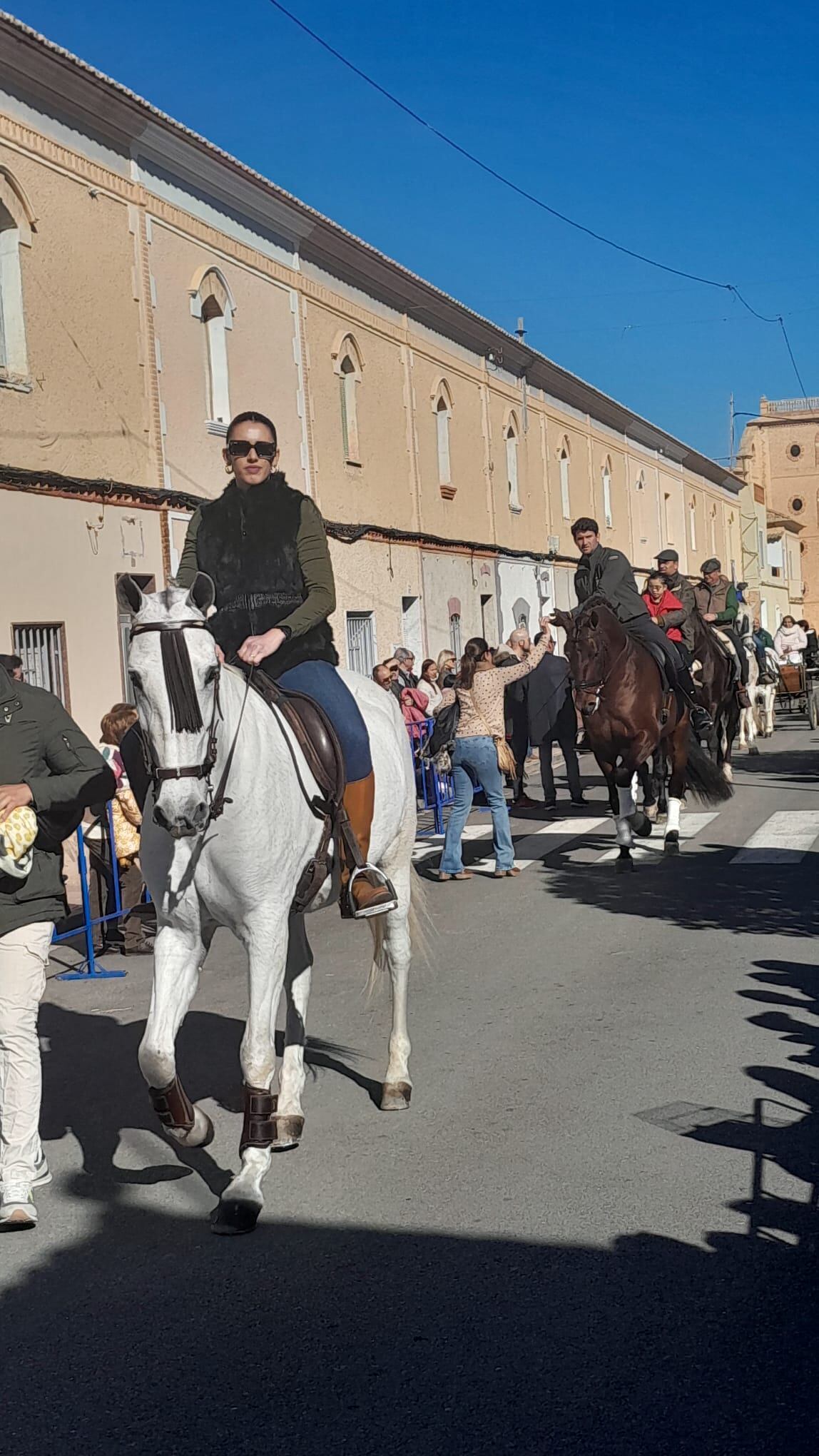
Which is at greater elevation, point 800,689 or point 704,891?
point 800,689

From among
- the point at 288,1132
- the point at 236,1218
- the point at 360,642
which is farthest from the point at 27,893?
the point at 360,642

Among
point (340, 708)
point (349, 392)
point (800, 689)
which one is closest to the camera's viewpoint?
point (340, 708)

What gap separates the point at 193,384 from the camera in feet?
64.7

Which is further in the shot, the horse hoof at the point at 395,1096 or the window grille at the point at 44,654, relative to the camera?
the window grille at the point at 44,654

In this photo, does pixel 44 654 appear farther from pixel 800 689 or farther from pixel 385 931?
pixel 800 689

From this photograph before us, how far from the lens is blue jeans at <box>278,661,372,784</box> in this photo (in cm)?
599

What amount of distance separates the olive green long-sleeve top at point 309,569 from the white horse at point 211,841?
1.33 ft

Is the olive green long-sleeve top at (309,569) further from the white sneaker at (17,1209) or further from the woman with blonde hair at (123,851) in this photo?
the woman with blonde hair at (123,851)

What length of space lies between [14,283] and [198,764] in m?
12.8

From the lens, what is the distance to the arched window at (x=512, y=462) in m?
36.0

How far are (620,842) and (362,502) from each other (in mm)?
14416

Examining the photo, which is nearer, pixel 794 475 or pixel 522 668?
pixel 522 668

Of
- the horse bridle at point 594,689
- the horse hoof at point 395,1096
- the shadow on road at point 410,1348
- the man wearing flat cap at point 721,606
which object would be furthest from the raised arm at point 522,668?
the shadow on road at point 410,1348

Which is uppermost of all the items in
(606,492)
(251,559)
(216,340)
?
(606,492)
